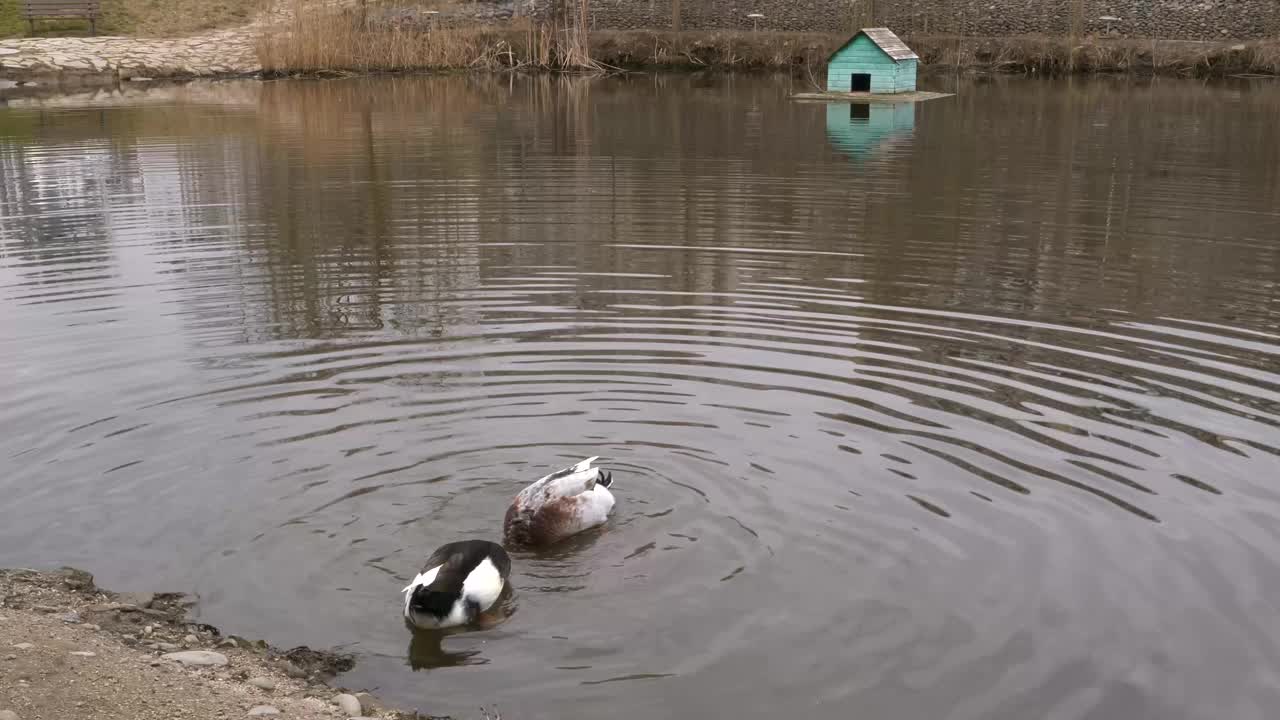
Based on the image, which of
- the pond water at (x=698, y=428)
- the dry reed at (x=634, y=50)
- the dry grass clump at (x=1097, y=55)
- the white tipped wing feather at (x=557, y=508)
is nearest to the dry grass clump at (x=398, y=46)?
the dry reed at (x=634, y=50)

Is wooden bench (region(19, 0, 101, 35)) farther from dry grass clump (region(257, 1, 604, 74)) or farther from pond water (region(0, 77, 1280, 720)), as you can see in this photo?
pond water (region(0, 77, 1280, 720))

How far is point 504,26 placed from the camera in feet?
162

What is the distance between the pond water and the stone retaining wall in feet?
95.7

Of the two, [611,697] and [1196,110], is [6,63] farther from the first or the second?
[611,697]

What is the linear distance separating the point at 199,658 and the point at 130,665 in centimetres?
33

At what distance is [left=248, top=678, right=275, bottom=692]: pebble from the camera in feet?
18.0

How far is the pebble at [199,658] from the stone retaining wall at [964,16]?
43.1 metres

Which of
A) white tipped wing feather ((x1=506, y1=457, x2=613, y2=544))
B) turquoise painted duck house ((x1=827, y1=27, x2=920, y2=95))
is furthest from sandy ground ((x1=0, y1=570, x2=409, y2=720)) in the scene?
turquoise painted duck house ((x1=827, y1=27, x2=920, y2=95))

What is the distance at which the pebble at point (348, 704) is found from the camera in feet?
17.6

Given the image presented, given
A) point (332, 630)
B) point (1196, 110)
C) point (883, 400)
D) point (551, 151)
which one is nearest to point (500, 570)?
point (332, 630)

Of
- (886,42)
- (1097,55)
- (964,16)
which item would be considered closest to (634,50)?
(964,16)

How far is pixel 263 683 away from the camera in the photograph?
5520 mm

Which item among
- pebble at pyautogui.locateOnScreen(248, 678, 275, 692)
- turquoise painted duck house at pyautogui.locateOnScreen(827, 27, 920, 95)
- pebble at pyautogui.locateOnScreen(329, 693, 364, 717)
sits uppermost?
turquoise painted duck house at pyautogui.locateOnScreen(827, 27, 920, 95)

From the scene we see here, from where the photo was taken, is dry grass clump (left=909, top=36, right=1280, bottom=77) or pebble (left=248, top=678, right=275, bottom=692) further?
dry grass clump (left=909, top=36, right=1280, bottom=77)
